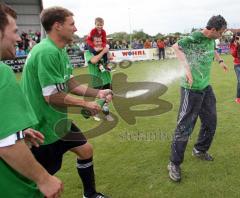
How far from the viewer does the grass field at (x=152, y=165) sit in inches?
183

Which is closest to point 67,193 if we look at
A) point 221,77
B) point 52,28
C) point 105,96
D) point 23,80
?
point 105,96

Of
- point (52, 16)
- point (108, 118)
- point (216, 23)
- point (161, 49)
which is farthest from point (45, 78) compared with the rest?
point (161, 49)

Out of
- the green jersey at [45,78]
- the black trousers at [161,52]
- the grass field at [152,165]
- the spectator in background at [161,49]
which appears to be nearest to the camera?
the green jersey at [45,78]

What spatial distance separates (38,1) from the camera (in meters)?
38.8

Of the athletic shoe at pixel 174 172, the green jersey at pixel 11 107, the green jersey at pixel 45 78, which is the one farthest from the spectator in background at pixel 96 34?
the green jersey at pixel 11 107

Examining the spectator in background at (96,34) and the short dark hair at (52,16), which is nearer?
the short dark hair at (52,16)

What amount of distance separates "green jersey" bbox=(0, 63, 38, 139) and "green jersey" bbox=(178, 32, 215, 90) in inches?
131

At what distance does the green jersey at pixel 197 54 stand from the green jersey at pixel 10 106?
131 inches

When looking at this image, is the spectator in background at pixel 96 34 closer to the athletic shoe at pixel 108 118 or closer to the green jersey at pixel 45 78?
the athletic shoe at pixel 108 118

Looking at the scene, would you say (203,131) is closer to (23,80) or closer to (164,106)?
(23,80)

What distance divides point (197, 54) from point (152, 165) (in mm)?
1844

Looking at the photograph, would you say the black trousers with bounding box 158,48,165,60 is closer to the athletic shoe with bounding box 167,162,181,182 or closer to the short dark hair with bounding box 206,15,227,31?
the short dark hair with bounding box 206,15,227,31

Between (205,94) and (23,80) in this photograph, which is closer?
(23,80)

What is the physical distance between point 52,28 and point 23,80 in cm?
61
